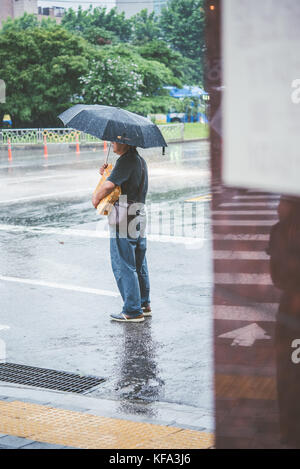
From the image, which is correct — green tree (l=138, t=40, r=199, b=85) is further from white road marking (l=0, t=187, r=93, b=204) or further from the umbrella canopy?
the umbrella canopy

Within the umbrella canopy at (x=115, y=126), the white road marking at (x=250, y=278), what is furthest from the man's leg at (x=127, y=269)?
the white road marking at (x=250, y=278)

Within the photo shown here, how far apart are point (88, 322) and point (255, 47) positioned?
5.15m

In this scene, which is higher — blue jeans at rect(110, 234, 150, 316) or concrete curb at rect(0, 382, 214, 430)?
blue jeans at rect(110, 234, 150, 316)

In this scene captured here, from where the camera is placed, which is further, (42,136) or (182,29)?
(182,29)

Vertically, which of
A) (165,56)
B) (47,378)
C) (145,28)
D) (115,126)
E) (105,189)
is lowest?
(47,378)

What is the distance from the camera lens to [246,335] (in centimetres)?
611

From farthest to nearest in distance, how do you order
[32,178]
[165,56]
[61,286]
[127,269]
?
1. [165,56]
2. [32,178]
3. [61,286]
4. [127,269]

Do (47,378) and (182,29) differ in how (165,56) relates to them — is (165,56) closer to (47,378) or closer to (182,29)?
(182,29)

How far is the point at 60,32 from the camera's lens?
Answer: 41906mm

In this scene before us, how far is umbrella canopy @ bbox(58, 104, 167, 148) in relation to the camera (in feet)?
21.4

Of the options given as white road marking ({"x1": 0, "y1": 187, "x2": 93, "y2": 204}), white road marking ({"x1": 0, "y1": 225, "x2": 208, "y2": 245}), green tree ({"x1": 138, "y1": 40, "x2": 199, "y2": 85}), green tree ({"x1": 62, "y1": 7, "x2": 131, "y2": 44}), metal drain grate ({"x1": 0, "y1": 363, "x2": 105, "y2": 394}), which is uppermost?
green tree ({"x1": 62, "y1": 7, "x2": 131, "y2": 44})

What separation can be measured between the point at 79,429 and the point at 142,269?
297 cm

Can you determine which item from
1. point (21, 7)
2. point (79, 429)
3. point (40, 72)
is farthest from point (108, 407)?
point (21, 7)

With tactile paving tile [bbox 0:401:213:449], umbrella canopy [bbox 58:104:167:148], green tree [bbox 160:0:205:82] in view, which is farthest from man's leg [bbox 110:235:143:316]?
green tree [bbox 160:0:205:82]
